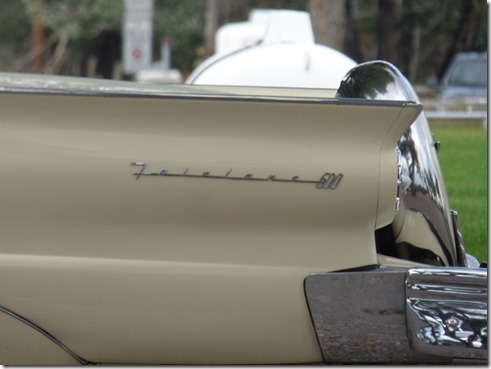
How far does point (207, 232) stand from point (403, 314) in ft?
1.83

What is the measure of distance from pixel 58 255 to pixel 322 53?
4308mm

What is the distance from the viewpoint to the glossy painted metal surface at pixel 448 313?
2.85m

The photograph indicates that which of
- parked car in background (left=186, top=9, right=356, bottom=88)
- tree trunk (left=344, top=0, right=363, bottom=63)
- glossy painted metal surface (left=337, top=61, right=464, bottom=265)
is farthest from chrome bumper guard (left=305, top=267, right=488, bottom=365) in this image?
tree trunk (left=344, top=0, right=363, bottom=63)

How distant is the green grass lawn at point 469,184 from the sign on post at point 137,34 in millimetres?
5203

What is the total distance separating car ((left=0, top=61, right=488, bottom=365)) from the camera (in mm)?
2822

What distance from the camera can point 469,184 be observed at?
8.82 m

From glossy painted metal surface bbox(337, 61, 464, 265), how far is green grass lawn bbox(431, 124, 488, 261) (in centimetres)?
217

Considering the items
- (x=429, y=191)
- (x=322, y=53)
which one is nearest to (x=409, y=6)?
(x=322, y=53)

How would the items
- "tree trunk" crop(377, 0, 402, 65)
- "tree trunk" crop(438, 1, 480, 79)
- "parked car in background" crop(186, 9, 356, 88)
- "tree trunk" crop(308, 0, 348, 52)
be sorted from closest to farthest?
"parked car in background" crop(186, 9, 356, 88)
"tree trunk" crop(308, 0, 348, 52)
"tree trunk" crop(377, 0, 402, 65)
"tree trunk" crop(438, 1, 480, 79)

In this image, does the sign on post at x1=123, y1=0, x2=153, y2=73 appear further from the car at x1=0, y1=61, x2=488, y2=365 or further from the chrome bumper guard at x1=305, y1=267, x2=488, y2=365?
the chrome bumper guard at x1=305, y1=267, x2=488, y2=365

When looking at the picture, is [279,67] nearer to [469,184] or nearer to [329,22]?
[469,184]

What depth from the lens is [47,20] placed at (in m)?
34.0

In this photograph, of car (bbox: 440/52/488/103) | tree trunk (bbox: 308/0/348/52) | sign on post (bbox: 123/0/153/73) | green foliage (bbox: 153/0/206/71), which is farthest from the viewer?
green foliage (bbox: 153/0/206/71)

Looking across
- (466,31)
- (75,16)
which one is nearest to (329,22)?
(466,31)
